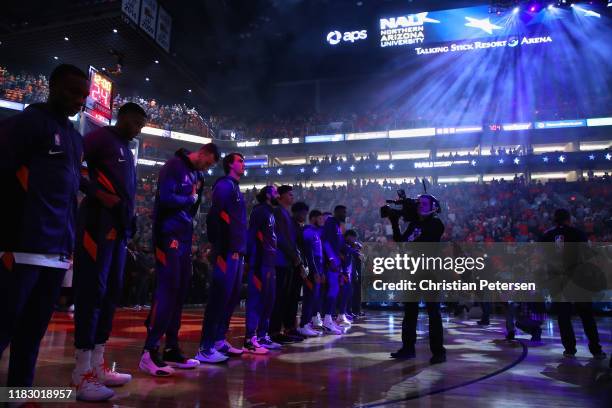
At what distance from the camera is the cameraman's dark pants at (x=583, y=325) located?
549 centimetres

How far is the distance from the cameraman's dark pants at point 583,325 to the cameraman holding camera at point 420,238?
2130 millimetres

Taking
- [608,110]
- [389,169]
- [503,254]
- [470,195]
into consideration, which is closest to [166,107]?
[389,169]

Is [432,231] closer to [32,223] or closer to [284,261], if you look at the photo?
[284,261]

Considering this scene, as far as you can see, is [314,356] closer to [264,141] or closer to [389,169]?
[389,169]

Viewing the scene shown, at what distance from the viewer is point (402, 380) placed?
362cm

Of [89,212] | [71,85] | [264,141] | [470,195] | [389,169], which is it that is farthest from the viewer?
[264,141]

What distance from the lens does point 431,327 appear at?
4.84m

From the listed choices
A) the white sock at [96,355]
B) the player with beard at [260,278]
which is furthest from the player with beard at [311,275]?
the white sock at [96,355]

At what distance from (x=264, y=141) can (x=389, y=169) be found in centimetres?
1117

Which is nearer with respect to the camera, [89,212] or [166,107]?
[89,212]

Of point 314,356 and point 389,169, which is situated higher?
point 389,169

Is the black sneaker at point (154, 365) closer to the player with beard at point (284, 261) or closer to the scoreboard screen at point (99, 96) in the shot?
the player with beard at point (284, 261)

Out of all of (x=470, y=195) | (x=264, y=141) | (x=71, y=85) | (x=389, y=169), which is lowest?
(x=71, y=85)

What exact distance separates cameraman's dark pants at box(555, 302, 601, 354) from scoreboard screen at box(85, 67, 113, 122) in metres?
8.64
